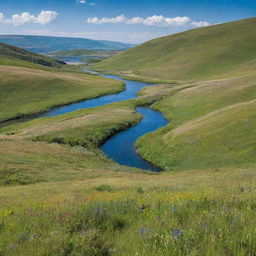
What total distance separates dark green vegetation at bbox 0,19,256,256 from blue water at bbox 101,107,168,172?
174cm

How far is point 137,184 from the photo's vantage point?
20.9 meters

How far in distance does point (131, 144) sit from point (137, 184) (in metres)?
29.1

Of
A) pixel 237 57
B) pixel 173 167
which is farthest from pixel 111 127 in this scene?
pixel 237 57

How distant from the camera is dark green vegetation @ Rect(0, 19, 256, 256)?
4.83 m

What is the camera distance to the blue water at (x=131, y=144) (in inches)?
1671

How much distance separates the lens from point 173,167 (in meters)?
38.7

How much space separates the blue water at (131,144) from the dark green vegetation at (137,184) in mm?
1735

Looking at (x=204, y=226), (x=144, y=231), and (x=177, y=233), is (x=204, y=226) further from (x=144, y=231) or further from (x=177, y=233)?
(x=144, y=231)

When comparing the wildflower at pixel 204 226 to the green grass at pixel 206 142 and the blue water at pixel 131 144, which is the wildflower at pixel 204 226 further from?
the blue water at pixel 131 144

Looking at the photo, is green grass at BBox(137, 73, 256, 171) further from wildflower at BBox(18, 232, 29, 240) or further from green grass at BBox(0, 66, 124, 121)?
green grass at BBox(0, 66, 124, 121)

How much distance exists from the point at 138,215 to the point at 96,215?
1.08 m

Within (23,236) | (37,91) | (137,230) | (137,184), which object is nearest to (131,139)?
(137,184)

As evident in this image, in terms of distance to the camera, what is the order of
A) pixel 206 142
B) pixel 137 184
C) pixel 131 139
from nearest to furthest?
1. pixel 137 184
2. pixel 206 142
3. pixel 131 139

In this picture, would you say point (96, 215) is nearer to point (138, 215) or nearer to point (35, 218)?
point (138, 215)
